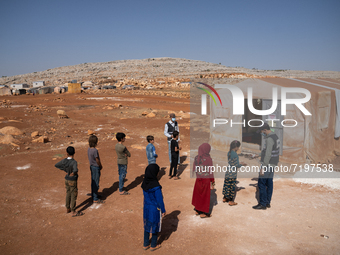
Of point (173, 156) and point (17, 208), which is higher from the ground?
point (173, 156)

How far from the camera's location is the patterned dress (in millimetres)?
5688

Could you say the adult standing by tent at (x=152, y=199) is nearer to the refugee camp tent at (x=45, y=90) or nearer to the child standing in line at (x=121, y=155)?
the child standing in line at (x=121, y=155)

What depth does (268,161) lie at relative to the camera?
5.45m

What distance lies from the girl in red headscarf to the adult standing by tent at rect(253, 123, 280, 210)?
48.5 inches

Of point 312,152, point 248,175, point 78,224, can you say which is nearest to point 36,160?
point 78,224

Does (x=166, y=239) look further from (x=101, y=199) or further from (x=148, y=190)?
(x=101, y=199)

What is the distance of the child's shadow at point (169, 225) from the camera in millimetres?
4973

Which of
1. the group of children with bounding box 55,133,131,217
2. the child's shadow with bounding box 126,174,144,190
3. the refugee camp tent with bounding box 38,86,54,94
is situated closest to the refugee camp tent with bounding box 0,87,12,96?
the refugee camp tent with bounding box 38,86,54,94

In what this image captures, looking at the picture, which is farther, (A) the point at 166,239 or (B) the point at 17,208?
(B) the point at 17,208

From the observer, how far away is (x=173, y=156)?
7645 millimetres

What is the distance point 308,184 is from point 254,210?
2.43 metres

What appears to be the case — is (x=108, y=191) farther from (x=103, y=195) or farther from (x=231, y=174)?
(x=231, y=174)

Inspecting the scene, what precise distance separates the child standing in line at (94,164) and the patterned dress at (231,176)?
316 centimetres

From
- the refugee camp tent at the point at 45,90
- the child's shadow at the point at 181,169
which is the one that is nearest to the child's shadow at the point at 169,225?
the child's shadow at the point at 181,169
